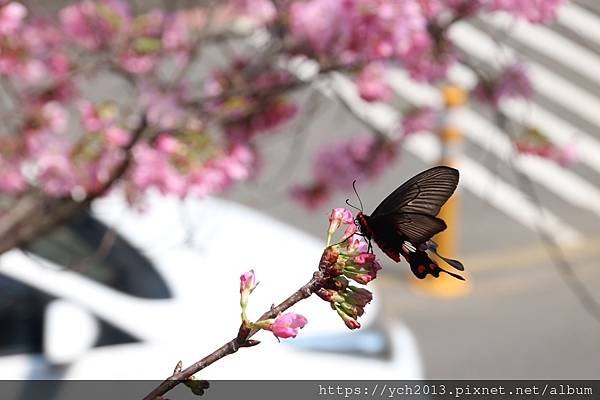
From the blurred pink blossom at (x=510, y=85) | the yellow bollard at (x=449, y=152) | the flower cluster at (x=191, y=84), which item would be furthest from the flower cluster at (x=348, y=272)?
the yellow bollard at (x=449, y=152)

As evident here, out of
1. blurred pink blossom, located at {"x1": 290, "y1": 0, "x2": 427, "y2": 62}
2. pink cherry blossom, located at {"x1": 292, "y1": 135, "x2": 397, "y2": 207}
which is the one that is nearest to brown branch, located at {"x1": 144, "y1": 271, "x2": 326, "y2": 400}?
blurred pink blossom, located at {"x1": 290, "y1": 0, "x2": 427, "y2": 62}

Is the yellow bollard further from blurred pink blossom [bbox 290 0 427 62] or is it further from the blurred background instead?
blurred pink blossom [bbox 290 0 427 62]

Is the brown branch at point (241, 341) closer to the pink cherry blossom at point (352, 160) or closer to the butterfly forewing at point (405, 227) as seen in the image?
the butterfly forewing at point (405, 227)

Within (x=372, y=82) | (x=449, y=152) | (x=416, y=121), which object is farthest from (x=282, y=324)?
(x=449, y=152)

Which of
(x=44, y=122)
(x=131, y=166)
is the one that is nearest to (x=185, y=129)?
(x=131, y=166)

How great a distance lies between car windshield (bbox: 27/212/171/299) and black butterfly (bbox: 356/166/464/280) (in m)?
2.83

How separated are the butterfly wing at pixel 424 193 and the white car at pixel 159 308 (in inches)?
81.8

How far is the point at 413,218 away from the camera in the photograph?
112 centimetres

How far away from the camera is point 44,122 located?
3270mm

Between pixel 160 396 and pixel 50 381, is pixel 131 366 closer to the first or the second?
pixel 50 381

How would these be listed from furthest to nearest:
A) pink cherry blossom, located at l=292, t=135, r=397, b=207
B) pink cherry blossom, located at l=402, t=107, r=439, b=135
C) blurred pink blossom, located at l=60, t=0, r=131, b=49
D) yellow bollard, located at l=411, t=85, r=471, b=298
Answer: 1. yellow bollard, located at l=411, t=85, r=471, b=298
2. pink cherry blossom, located at l=402, t=107, r=439, b=135
3. pink cherry blossom, located at l=292, t=135, r=397, b=207
4. blurred pink blossom, located at l=60, t=0, r=131, b=49

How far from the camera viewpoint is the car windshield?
13.1ft

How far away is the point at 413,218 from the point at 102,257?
304 cm

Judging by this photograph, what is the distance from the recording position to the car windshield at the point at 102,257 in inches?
157
